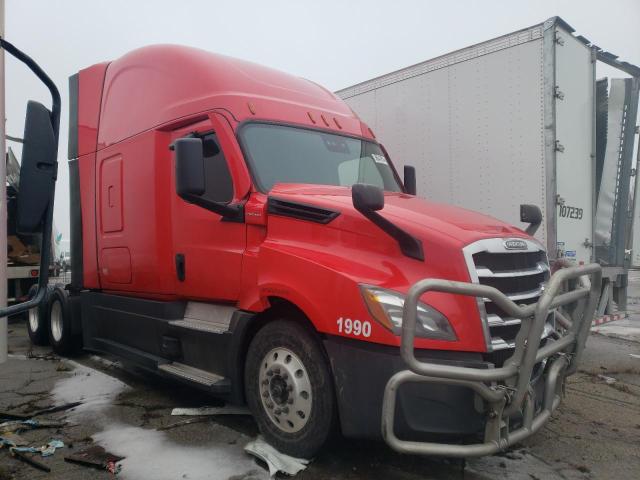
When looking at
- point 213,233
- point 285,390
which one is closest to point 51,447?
point 285,390

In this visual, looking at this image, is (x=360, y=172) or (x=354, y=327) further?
(x=360, y=172)

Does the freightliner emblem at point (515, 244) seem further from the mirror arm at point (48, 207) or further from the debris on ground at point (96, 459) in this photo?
the debris on ground at point (96, 459)

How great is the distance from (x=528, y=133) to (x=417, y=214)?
317 cm

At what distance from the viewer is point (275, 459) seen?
3471 mm

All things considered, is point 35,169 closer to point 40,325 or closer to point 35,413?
point 35,413

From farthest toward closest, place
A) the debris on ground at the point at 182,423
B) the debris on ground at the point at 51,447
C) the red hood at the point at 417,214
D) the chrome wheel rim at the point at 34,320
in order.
A: the chrome wheel rim at the point at 34,320 → the debris on ground at the point at 182,423 → the debris on ground at the point at 51,447 → the red hood at the point at 417,214

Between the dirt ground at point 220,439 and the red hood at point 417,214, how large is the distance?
1.54 meters

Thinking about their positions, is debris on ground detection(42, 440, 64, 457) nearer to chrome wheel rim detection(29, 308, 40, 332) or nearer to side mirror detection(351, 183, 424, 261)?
side mirror detection(351, 183, 424, 261)

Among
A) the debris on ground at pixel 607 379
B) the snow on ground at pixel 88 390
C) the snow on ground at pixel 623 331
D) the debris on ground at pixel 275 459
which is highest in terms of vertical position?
Result: the debris on ground at pixel 275 459

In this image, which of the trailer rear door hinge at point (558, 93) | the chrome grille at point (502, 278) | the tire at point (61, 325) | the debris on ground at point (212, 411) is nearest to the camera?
the chrome grille at point (502, 278)

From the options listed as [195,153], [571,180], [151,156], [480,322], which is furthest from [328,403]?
[571,180]

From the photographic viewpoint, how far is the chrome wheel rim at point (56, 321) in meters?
6.96

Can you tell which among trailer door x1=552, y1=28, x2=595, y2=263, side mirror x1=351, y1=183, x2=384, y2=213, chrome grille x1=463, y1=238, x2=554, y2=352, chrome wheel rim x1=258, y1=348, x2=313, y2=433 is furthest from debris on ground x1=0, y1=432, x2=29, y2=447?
trailer door x1=552, y1=28, x2=595, y2=263

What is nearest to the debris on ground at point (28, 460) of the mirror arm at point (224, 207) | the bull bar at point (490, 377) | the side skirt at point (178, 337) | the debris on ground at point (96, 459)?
the debris on ground at point (96, 459)
